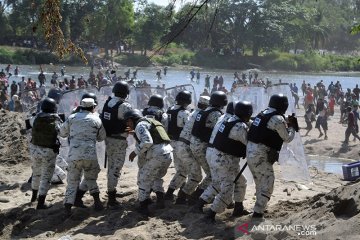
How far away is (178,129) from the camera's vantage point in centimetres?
1018

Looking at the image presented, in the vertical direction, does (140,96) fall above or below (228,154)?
above

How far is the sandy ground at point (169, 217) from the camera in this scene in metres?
6.71

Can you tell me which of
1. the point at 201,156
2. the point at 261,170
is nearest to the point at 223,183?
the point at 261,170

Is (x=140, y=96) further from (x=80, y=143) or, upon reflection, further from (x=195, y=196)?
(x=80, y=143)

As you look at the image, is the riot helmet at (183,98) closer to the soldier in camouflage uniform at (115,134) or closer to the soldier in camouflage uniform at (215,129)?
the soldier in camouflage uniform at (115,134)

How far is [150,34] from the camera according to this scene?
2803 inches

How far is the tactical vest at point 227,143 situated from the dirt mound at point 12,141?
706 centimetres

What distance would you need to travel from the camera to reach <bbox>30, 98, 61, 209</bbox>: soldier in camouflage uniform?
9.81 meters

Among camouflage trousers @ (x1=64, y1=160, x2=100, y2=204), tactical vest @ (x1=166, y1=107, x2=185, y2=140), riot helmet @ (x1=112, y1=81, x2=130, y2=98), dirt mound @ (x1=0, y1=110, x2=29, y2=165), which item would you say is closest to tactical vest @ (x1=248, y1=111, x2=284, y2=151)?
tactical vest @ (x1=166, y1=107, x2=185, y2=140)

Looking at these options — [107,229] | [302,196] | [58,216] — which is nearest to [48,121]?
[58,216]

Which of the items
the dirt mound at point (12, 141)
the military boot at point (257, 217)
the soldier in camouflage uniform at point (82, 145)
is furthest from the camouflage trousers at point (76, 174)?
the dirt mound at point (12, 141)

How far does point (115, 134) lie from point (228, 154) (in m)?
2.07

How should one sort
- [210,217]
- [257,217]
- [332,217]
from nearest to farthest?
[332,217] < [257,217] < [210,217]

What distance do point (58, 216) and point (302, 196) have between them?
4.26 m
